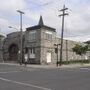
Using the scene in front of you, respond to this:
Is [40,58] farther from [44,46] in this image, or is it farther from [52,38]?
[52,38]

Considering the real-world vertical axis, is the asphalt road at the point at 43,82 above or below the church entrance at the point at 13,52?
below

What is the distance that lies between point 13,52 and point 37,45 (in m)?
9.29

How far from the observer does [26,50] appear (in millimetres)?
51875

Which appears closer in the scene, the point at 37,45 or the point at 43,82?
the point at 43,82

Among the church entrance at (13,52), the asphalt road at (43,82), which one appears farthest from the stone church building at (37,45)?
the asphalt road at (43,82)

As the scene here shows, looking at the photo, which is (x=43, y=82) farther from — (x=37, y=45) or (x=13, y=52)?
(x=13, y=52)

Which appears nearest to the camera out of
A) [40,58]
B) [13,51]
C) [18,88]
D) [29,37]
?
[18,88]

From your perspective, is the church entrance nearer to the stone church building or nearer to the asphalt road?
the stone church building

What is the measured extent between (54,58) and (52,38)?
14.0 feet

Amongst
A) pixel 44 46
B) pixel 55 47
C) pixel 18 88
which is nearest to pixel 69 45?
pixel 55 47

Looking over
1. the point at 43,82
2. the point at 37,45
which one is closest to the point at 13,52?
the point at 37,45

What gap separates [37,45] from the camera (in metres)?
49.2

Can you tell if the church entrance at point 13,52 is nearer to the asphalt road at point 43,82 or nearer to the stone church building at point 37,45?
the stone church building at point 37,45

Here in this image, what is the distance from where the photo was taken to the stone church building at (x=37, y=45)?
4894 cm
